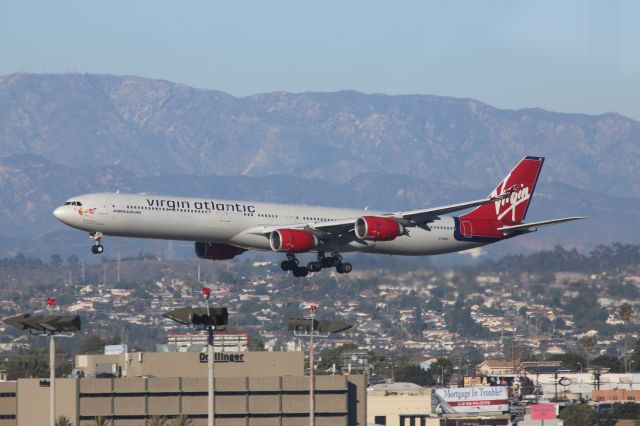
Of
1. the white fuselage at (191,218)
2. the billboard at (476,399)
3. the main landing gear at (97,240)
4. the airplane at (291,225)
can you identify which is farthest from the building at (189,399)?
the billboard at (476,399)

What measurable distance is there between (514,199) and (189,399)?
90.4ft

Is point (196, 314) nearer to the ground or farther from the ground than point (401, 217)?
nearer to the ground

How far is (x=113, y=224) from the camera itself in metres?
88.9

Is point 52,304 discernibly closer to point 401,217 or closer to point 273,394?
point 401,217

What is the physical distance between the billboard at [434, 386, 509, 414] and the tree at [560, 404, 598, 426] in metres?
7.28

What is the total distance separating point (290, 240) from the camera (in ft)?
300

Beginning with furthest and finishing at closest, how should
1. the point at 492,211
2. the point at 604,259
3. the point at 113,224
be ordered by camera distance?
1. the point at 604,259
2. the point at 492,211
3. the point at 113,224

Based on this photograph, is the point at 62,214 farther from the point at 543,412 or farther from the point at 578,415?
the point at 578,415

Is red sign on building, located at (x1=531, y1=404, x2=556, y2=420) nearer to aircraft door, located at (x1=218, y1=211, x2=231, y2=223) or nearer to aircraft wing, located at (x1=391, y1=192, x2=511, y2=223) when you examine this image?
aircraft wing, located at (x1=391, y1=192, x2=511, y2=223)

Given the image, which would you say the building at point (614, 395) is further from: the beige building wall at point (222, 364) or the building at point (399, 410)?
the beige building wall at point (222, 364)

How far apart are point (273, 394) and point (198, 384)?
218 inches

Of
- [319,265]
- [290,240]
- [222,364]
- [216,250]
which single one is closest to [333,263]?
[319,265]

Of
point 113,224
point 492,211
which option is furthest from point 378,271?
point 113,224

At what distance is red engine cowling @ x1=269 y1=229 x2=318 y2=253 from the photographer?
91125 mm
